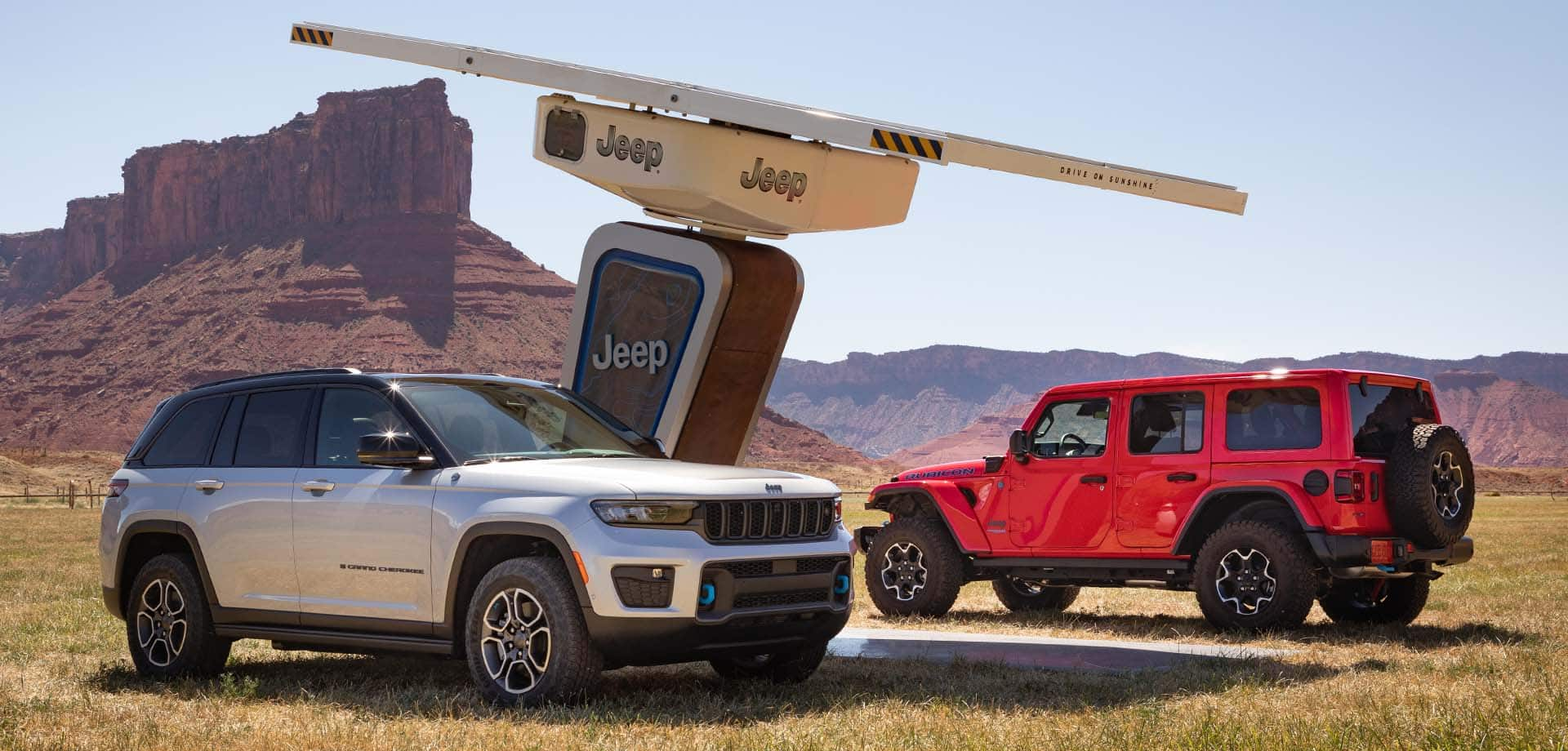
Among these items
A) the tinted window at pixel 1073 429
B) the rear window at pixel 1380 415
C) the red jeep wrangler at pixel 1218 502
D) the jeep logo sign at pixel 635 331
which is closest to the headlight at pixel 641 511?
the red jeep wrangler at pixel 1218 502

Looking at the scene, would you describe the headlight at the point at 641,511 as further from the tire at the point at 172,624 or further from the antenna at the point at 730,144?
the antenna at the point at 730,144

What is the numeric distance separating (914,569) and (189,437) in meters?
6.66

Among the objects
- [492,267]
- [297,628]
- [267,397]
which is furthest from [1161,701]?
[492,267]

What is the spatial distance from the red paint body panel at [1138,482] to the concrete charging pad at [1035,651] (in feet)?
4.17

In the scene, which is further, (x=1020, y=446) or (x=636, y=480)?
(x=1020, y=446)

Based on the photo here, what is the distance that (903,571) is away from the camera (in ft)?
47.6

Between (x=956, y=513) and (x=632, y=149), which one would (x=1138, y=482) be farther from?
(x=632, y=149)

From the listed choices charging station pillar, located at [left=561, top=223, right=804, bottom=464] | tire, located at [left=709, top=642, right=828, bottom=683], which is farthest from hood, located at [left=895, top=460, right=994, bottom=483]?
tire, located at [left=709, top=642, right=828, bottom=683]

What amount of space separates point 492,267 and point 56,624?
138 metres

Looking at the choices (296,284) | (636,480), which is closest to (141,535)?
(636,480)

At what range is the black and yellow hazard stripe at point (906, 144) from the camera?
547 inches

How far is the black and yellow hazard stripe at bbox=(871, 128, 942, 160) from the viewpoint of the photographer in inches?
547

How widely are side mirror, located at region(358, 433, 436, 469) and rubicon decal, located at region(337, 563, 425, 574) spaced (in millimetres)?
533

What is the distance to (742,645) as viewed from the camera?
811 cm
